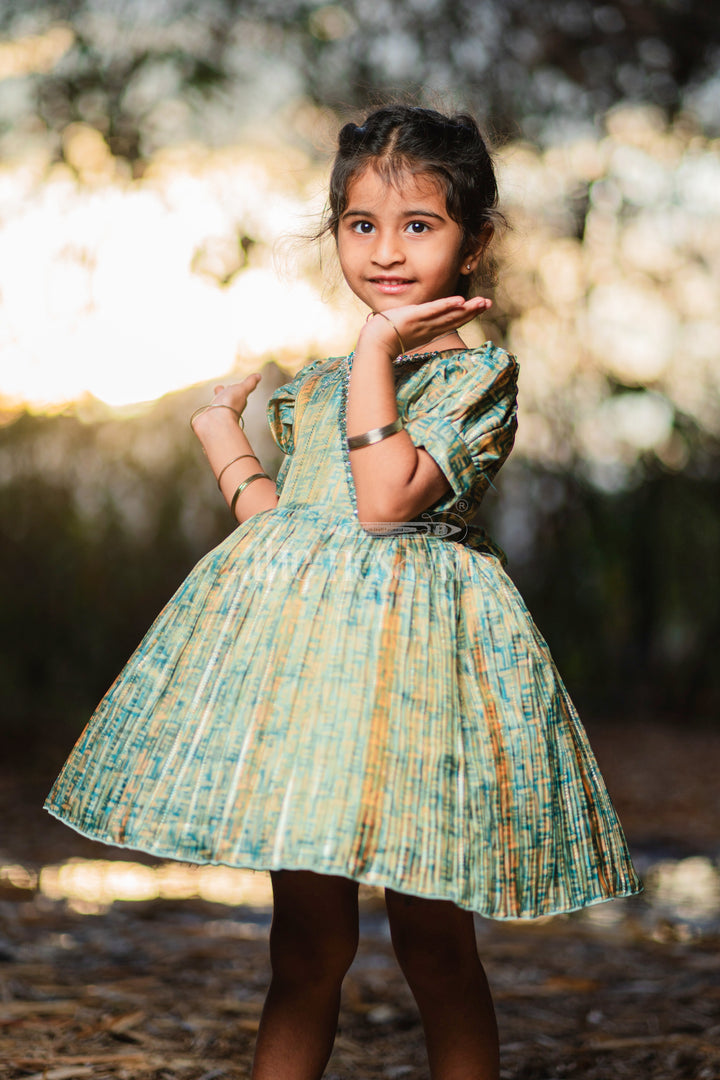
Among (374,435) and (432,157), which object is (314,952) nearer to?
(374,435)

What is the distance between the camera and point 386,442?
119 centimetres

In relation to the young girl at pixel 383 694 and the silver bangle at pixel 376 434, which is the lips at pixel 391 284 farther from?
the silver bangle at pixel 376 434

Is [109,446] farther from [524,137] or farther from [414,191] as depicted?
[414,191]

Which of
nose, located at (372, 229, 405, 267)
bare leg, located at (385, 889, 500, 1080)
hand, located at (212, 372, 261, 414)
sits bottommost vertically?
bare leg, located at (385, 889, 500, 1080)

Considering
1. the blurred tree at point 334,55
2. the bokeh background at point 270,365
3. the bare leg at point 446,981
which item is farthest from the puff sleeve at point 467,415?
the blurred tree at point 334,55

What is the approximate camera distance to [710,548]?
5.46m

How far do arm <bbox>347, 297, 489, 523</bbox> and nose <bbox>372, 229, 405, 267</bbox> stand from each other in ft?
0.26

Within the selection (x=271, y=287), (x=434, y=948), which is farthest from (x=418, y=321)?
(x=271, y=287)

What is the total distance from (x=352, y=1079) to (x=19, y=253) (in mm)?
3092

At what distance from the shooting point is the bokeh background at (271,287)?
387 centimetres

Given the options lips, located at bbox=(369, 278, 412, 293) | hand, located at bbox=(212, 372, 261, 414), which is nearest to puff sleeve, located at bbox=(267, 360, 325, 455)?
hand, located at bbox=(212, 372, 261, 414)

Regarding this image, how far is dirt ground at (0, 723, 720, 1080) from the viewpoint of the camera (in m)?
1.83

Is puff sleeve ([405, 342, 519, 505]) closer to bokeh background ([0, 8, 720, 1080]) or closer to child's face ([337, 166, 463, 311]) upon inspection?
child's face ([337, 166, 463, 311])

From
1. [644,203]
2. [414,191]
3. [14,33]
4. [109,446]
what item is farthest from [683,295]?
[414,191]
